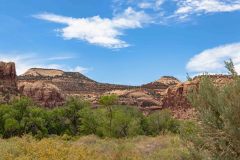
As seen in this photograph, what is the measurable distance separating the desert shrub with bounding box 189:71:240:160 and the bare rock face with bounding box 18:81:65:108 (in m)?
94.7

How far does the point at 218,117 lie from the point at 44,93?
97.9 meters

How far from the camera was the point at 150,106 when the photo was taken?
104938 millimetres

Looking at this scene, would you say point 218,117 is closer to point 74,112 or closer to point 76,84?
Result: point 74,112

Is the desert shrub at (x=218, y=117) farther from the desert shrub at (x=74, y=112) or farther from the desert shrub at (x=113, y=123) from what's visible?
the desert shrub at (x=74, y=112)

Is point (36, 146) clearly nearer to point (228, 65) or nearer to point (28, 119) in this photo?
point (228, 65)

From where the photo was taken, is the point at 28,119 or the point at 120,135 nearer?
the point at 120,135

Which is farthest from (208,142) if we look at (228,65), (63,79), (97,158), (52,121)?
(63,79)

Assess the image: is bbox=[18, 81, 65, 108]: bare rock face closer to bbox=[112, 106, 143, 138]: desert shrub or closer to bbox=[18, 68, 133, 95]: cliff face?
bbox=[18, 68, 133, 95]: cliff face

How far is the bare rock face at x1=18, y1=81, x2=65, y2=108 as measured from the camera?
104m

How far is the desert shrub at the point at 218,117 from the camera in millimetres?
8086

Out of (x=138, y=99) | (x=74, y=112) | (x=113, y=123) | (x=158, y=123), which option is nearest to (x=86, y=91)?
(x=138, y=99)

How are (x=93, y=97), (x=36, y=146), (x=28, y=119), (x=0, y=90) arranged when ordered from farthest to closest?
1. (x=93, y=97)
2. (x=0, y=90)
3. (x=28, y=119)
4. (x=36, y=146)

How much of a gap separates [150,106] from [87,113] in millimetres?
48002

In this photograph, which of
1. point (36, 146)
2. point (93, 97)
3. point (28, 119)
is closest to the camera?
point (36, 146)
